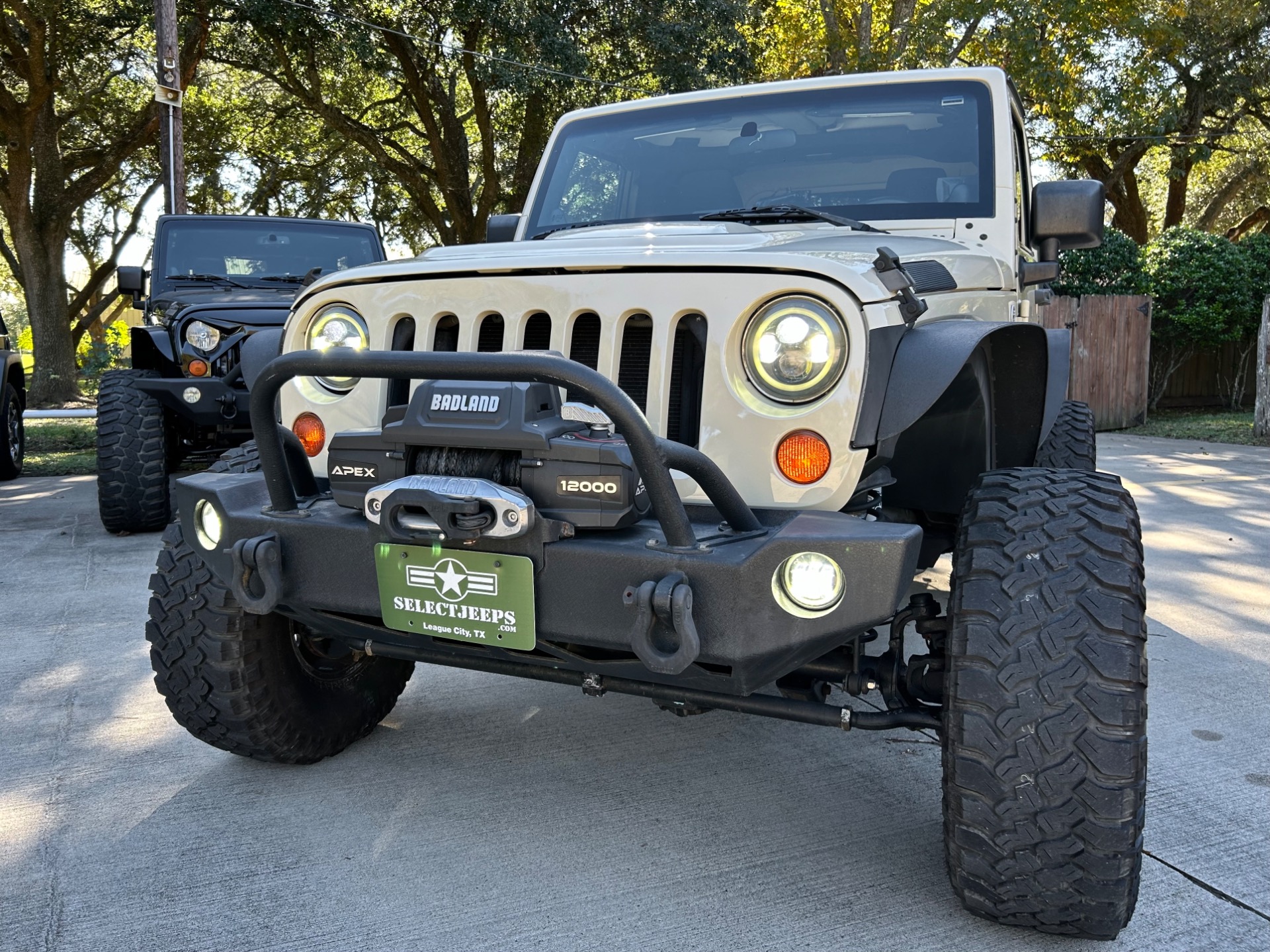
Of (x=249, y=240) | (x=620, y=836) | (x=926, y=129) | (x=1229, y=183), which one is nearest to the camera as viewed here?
(x=620, y=836)

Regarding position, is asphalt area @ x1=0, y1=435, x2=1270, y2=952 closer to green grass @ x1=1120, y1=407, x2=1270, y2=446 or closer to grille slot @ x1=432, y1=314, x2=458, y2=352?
grille slot @ x1=432, y1=314, x2=458, y2=352

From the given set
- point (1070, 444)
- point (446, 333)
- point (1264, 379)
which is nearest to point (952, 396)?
point (446, 333)

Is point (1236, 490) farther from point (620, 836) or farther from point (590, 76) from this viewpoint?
point (590, 76)

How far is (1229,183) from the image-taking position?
24.1 meters

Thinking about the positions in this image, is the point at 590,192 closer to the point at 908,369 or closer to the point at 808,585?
the point at 908,369

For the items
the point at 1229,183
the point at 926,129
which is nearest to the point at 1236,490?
the point at 926,129

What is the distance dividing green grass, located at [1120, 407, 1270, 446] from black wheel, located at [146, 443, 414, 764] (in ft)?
36.7

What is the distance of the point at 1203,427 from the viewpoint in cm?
1302

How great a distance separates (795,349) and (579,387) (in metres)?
0.53

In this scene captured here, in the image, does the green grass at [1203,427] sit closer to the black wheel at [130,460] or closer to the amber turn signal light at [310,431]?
the black wheel at [130,460]

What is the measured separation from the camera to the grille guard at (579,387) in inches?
74.6

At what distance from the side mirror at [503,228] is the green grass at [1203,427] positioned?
1002cm

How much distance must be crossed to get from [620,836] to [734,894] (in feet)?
1.23

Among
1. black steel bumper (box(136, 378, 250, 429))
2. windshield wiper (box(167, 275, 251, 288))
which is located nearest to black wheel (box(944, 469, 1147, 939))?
black steel bumper (box(136, 378, 250, 429))
